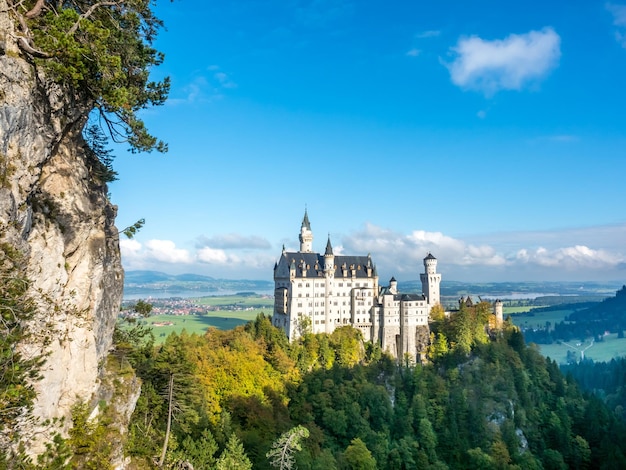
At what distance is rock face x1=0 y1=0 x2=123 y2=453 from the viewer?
56.2 ft

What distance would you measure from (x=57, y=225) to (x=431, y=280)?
80180 mm

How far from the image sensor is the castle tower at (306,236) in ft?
309

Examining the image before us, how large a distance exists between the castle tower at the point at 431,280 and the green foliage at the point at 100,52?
76283 millimetres

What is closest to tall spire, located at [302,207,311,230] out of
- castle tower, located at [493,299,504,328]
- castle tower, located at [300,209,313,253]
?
castle tower, located at [300,209,313,253]

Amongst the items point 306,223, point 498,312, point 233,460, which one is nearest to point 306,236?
point 306,223

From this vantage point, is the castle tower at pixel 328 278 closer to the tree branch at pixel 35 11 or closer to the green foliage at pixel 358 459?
the green foliage at pixel 358 459

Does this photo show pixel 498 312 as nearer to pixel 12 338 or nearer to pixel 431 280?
pixel 431 280

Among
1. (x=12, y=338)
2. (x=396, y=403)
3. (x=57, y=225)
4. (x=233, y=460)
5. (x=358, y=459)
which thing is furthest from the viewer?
(x=396, y=403)

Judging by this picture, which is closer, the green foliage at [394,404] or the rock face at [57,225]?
the rock face at [57,225]

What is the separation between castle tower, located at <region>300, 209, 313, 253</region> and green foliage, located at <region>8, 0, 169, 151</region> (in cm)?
6945

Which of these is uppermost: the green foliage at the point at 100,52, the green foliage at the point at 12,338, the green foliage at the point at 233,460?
the green foliage at the point at 100,52

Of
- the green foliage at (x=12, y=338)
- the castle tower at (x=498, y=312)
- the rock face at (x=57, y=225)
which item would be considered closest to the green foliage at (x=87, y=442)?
the rock face at (x=57, y=225)

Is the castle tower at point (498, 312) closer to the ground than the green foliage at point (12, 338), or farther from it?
closer to the ground

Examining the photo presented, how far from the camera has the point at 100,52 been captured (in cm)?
1944
